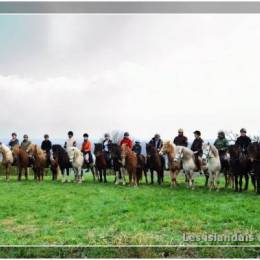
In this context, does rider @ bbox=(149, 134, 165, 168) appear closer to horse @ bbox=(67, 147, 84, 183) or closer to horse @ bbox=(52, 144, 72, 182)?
horse @ bbox=(67, 147, 84, 183)

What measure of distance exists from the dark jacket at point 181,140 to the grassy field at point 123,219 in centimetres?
108

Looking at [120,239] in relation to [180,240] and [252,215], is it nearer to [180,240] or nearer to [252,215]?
[180,240]

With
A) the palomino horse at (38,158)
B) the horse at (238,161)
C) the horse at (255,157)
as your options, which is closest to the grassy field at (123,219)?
the horse at (255,157)

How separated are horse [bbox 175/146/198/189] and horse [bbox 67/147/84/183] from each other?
2.63 metres

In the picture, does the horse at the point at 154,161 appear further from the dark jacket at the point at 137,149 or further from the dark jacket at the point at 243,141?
the dark jacket at the point at 243,141

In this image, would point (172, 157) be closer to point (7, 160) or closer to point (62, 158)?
point (62, 158)

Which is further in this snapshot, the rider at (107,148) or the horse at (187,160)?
the rider at (107,148)

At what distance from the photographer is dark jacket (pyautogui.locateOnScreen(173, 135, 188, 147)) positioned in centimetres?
1261

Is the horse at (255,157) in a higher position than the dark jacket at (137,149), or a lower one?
lower

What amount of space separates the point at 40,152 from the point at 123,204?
15.0 ft

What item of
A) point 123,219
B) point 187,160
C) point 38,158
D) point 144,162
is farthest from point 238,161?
point 38,158

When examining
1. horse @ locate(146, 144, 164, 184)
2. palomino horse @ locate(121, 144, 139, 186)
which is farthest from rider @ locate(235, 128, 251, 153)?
palomino horse @ locate(121, 144, 139, 186)

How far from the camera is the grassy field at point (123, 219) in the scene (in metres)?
8.62

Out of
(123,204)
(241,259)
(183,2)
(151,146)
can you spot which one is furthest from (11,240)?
(151,146)
